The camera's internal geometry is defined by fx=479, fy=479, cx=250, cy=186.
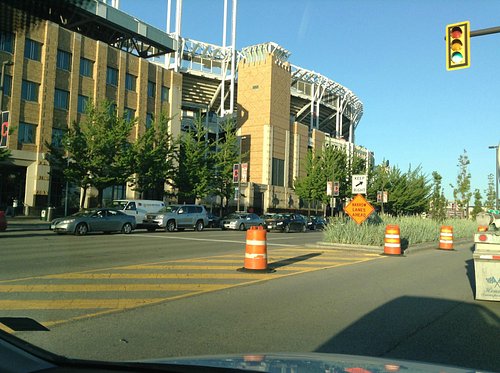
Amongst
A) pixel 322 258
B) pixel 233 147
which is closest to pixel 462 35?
pixel 322 258

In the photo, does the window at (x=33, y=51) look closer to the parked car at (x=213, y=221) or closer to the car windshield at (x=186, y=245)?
the car windshield at (x=186, y=245)

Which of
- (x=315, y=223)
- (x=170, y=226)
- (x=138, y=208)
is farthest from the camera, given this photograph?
(x=315, y=223)

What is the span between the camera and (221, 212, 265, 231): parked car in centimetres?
3481

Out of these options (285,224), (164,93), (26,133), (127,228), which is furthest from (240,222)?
(164,93)

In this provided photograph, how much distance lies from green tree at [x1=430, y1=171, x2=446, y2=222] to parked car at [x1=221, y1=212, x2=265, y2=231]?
1291 cm

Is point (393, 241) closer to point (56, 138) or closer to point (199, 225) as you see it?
point (199, 225)

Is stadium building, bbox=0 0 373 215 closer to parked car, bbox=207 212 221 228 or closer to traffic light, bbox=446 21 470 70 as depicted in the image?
parked car, bbox=207 212 221 228

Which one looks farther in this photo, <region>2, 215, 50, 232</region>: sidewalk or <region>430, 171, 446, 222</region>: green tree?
<region>430, 171, 446, 222</region>: green tree

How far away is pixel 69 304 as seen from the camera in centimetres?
750

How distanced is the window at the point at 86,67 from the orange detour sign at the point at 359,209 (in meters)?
30.2

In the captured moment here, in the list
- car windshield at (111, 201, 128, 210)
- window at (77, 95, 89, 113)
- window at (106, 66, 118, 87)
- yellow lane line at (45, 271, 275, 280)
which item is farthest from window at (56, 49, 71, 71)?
yellow lane line at (45, 271, 275, 280)

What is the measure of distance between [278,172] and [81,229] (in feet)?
144

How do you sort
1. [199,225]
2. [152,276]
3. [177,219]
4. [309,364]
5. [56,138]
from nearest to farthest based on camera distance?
[309,364] → [152,276] → [177,219] → [199,225] → [56,138]

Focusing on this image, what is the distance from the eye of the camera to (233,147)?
4791 cm
